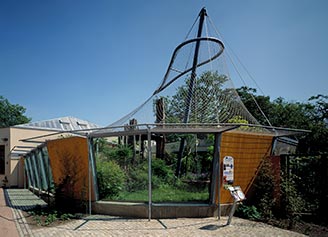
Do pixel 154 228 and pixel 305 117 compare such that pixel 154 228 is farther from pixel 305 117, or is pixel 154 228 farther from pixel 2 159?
pixel 305 117

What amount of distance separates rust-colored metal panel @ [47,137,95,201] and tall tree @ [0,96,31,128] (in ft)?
118

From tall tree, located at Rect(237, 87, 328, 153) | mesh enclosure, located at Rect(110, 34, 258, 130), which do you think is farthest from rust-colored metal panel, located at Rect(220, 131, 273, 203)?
tall tree, located at Rect(237, 87, 328, 153)

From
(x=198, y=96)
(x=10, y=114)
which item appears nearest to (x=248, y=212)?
(x=198, y=96)

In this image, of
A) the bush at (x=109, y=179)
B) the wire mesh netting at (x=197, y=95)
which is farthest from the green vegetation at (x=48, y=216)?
the wire mesh netting at (x=197, y=95)

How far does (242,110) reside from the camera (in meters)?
8.36

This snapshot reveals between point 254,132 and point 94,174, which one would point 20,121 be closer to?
point 94,174

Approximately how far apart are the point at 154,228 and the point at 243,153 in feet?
10.6

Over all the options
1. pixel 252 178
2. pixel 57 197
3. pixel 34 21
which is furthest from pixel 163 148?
pixel 34 21

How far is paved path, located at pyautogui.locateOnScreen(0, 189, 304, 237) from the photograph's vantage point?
5844mm

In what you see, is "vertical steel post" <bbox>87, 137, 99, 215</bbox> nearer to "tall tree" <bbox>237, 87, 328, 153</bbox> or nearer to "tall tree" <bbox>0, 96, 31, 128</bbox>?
"tall tree" <bbox>237, 87, 328, 153</bbox>

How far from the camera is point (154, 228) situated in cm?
626

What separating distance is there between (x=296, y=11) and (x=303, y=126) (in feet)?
44.6

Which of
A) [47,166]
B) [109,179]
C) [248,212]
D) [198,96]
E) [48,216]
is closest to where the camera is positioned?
[248,212]

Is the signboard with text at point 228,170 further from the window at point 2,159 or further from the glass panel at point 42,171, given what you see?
the window at point 2,159
